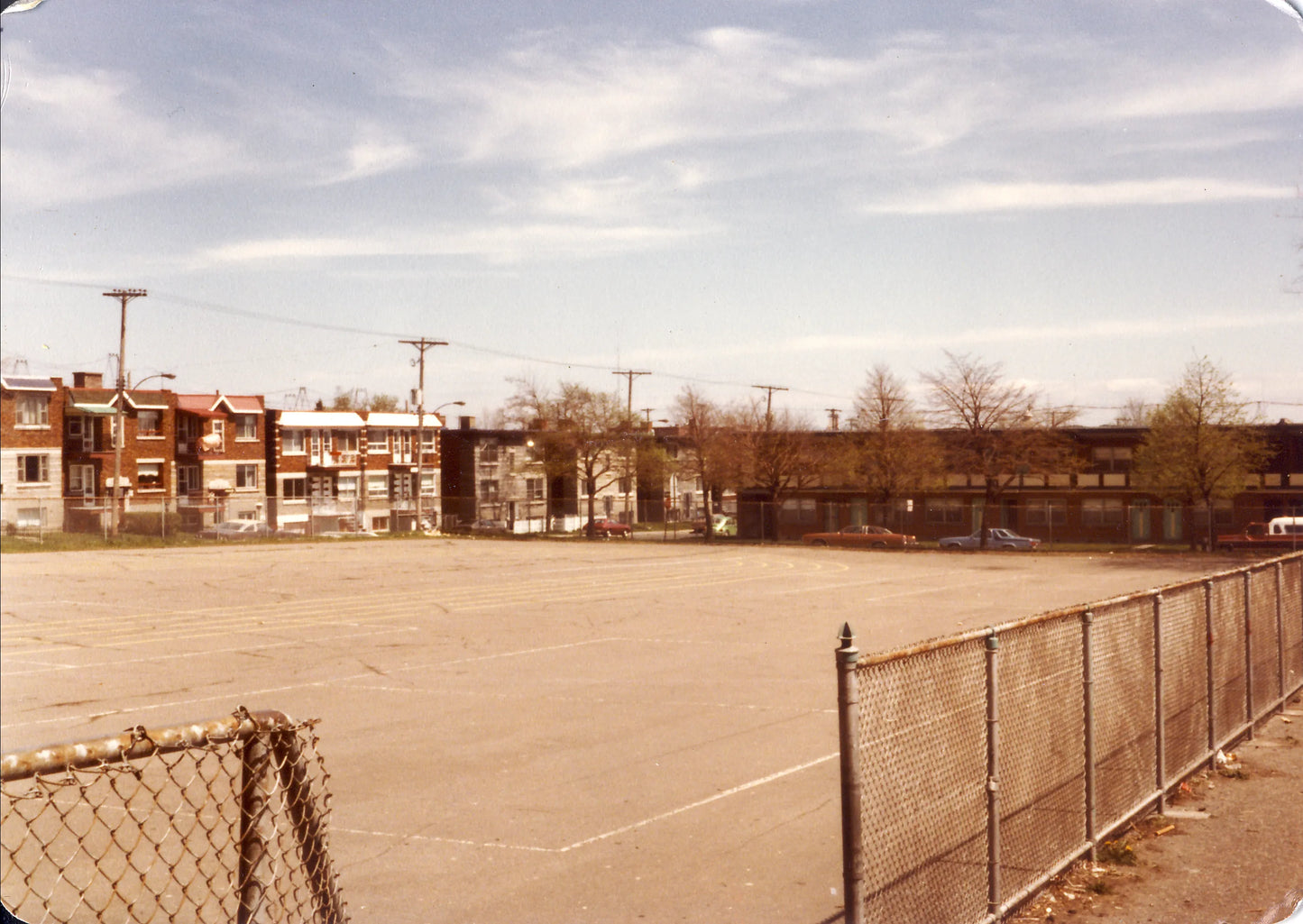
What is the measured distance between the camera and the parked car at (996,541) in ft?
195

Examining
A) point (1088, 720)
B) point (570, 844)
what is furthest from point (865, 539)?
point (1088, 720)

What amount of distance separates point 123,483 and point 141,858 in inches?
2716

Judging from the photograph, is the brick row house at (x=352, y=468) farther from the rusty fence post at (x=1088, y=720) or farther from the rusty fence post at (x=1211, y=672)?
the rusty fence post at (x=1088, y=720)

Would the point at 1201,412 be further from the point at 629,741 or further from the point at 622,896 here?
the point at 622,896

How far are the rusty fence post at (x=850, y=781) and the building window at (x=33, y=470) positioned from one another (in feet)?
232

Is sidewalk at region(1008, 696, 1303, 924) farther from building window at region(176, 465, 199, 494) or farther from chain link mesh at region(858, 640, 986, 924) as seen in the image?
building window at region(176, 465, 199, 494)

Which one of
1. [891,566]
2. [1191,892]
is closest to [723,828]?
[1191,892]

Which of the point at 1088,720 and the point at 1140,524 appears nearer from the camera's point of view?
the point at 1088,720

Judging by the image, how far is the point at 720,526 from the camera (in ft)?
275

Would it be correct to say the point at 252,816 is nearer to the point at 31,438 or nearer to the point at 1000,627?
the point at 1000,627

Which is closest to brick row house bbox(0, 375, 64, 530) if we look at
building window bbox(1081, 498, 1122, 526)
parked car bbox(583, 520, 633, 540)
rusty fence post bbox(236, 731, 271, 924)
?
parked car bbox(583, 520, 633, 540)

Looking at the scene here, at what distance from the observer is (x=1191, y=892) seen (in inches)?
273

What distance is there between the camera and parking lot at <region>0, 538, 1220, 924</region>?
809cm

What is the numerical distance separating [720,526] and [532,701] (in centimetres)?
6919
